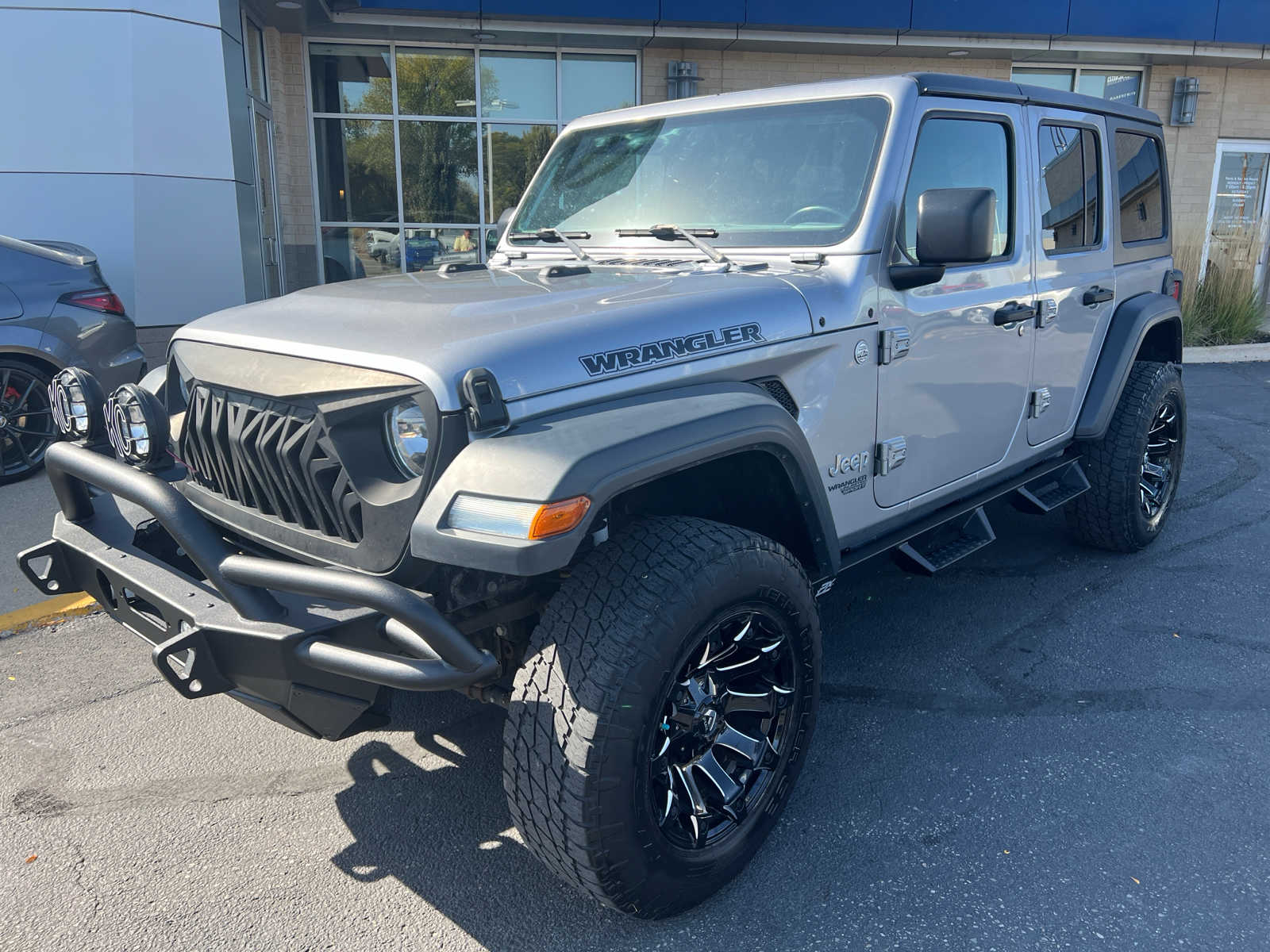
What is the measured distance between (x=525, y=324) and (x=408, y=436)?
39 centimetres

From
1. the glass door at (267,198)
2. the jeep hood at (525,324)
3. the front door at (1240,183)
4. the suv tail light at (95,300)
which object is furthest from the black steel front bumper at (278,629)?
the front door at (1240,183)

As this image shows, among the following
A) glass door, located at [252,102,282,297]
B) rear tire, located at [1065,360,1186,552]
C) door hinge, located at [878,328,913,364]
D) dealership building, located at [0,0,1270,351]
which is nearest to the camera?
door hinge, located at [878,328,913,364]

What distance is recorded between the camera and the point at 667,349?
2426 millimetres

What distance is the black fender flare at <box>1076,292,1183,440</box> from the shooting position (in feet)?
13.9

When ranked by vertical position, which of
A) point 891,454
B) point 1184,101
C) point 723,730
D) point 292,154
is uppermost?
point 1184,101

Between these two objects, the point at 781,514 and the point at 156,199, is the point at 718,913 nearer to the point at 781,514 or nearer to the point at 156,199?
the point at 781,514

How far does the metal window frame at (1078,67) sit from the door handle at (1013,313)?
11573mm

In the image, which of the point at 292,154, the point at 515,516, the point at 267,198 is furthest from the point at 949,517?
the point at 292,154

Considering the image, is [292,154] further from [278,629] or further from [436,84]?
[278,629]

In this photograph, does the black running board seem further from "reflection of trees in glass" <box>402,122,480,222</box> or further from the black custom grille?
"reflection of trees in glass" <box>402,122,480,222</box>

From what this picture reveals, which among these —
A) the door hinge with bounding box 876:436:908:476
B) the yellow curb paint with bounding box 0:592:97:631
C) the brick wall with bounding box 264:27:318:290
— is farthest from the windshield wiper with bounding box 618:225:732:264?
the brick wall with bounding box 264:27:318:290

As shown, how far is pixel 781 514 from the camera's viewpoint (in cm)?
276

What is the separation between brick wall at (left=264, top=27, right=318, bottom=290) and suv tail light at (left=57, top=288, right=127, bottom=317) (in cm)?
568

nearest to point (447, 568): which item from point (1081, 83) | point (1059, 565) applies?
point (1059, 565)
